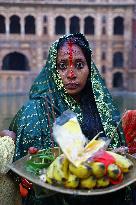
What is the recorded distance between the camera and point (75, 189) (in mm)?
1342

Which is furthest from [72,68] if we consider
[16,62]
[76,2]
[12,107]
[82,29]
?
[16,62]

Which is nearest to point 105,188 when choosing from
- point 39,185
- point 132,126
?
point 39,185

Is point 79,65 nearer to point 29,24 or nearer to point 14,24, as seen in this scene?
point 29,24

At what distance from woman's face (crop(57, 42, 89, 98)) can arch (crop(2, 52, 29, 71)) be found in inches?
954

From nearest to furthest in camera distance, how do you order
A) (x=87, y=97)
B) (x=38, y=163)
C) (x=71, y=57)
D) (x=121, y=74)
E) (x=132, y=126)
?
(x=38, y=163)
(x=71, y=57)
(x=87, y=97)
(x=132, y=126)
(x=121, y=74)

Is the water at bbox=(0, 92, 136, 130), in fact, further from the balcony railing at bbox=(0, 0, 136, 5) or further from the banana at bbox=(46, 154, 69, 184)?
the banana at bbox=(46, 154, 69, 184)

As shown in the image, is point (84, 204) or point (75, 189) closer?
point (75, 189)

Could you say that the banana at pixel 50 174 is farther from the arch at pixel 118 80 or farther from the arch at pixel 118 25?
the arch at pixel 118 25

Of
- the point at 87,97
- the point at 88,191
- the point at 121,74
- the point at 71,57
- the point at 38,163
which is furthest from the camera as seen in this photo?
the point at 121,74

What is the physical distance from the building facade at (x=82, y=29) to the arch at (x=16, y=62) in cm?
22

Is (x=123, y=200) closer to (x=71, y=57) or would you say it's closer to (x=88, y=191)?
(x=88, y=191)

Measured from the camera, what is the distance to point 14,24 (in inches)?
1028

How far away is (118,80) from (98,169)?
2461 cm

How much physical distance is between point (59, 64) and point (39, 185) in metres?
0.65
